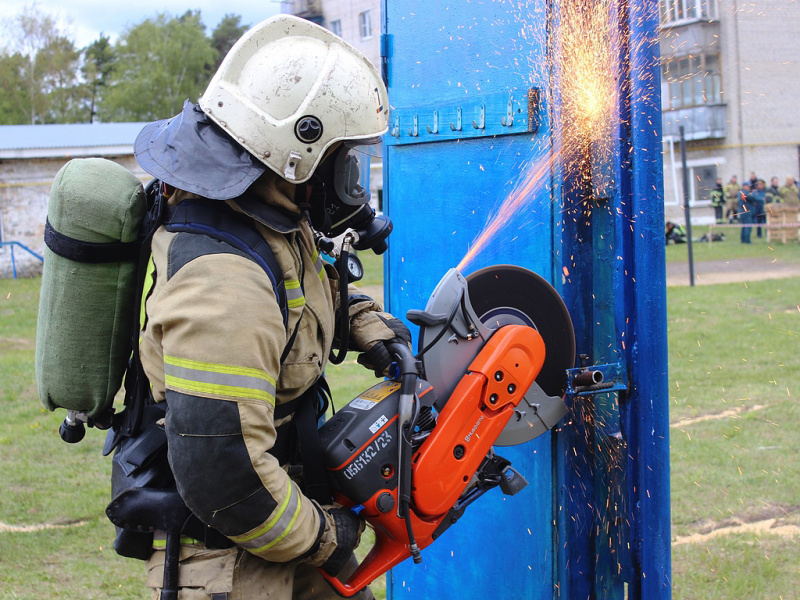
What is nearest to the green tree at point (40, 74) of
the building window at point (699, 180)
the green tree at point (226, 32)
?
the green tree at point (226, 32)

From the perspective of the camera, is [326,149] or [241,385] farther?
[326,149]

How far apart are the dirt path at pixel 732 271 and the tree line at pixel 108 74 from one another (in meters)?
35.6

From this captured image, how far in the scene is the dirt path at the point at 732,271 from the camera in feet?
47.1

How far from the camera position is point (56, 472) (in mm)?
5512

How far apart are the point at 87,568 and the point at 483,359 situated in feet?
9.24

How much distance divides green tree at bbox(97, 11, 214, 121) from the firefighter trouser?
161 feet

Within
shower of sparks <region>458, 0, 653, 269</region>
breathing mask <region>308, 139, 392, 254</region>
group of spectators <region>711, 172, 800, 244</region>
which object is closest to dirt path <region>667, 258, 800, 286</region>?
group of spectators <region>711, 172, 800, 244</region>

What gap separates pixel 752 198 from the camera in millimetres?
22203

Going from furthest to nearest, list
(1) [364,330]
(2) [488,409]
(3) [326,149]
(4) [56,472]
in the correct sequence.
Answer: (4) [56,472] < (1) [364,330] < (2) [488,409] < (3) [326,149]

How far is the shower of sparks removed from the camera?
8.02 feet

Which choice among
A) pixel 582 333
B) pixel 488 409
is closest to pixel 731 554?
pixel 582 333

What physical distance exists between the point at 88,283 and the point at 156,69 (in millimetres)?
54334

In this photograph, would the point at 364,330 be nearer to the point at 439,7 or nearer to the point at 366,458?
the point at 366,458

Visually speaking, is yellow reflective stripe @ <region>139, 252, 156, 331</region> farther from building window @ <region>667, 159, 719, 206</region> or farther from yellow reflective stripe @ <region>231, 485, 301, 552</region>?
building window @ <region>667, 159, 719, 206</region>
